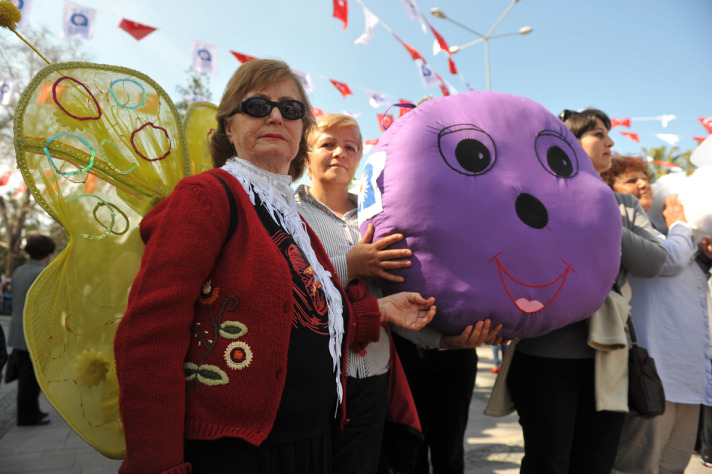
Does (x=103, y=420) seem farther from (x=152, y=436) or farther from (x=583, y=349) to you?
(x=583, y=349)

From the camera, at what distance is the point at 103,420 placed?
133 cm

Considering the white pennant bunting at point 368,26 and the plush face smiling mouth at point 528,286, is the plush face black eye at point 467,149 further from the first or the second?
the white pennant bunting at point 368,26

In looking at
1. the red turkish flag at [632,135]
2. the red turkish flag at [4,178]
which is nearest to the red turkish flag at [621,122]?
the red turkish flag at [632,135]

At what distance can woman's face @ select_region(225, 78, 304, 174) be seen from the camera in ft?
4.37

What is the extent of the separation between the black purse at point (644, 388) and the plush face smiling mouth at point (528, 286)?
2.30ft

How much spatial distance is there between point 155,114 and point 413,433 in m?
1.46

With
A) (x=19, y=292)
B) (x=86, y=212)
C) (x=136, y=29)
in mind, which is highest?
(x=136, y=29)

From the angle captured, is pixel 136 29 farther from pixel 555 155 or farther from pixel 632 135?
pixel 632 135

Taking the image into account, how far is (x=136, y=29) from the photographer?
502 centimetres

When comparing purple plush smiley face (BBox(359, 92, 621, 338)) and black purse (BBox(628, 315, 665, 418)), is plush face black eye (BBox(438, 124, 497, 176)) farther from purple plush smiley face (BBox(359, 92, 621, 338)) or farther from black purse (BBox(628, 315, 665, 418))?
black purse (BBox(628, 315, 665, 418))

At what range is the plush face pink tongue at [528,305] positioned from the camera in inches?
63.2

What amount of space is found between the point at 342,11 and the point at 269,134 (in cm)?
424

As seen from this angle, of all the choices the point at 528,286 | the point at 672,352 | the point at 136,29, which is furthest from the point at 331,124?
the point at 136,29

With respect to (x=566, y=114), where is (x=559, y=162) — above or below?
below
